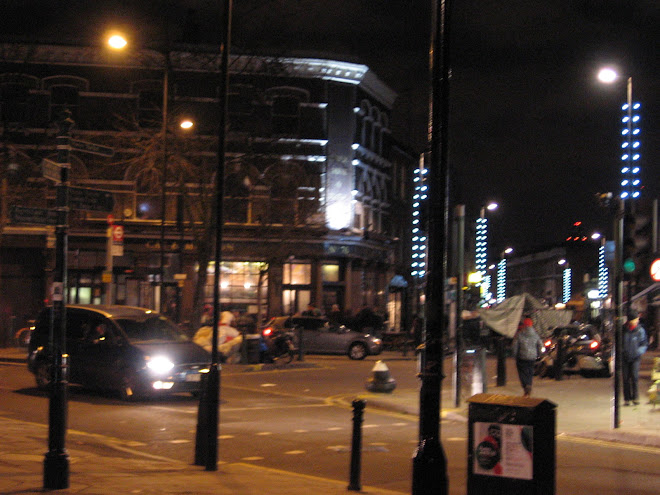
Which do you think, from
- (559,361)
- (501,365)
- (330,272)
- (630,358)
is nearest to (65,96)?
(330,272)

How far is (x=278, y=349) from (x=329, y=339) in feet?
15.1

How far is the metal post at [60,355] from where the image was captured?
8148 mm

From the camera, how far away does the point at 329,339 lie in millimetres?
32562

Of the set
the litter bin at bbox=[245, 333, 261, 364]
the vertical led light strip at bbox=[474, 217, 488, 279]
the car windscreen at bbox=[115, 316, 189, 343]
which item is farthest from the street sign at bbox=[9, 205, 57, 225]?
the vertical led light strip at bbox=[474, 217, 488, 279]

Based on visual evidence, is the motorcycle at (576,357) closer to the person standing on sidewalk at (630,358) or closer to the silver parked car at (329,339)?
the person standing on sidewalk at (630,358)

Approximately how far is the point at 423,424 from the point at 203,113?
37.3m

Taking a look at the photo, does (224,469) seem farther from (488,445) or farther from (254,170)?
(254,170)

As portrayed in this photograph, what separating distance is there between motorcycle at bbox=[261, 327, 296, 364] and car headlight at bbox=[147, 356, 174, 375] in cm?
1057

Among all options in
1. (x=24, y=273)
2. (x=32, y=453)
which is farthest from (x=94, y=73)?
(x=32, y=453)

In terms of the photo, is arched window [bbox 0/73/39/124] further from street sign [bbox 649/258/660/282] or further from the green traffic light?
the green traffic light

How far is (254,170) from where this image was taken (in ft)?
110

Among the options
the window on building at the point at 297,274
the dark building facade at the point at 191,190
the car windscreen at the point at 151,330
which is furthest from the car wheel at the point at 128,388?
the window on building at the point at 297,274

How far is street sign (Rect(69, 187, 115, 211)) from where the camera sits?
363 inches

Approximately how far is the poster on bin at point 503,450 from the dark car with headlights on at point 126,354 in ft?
37.4
